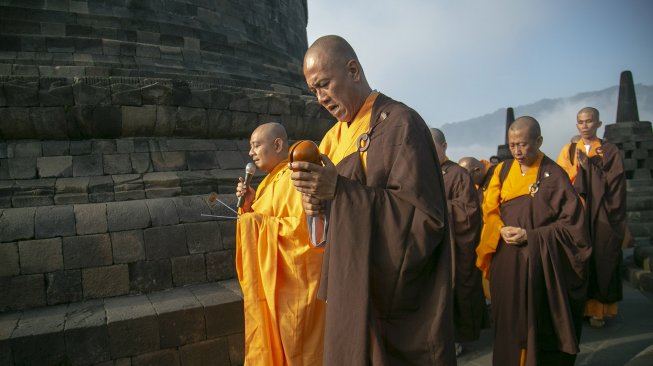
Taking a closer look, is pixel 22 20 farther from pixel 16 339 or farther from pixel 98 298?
pixel 16 339

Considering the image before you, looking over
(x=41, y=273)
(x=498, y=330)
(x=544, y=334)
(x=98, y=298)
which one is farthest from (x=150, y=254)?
(x=544, y=334)

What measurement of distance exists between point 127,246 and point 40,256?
737 millimetres

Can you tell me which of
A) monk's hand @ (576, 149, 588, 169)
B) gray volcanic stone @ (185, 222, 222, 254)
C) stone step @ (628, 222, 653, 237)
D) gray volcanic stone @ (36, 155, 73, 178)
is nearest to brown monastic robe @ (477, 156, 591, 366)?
monk's hand @ (576, 149, 588, 169)

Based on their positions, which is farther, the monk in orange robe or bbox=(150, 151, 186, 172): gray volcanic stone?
bbox=(150, 151, 186, 172): gray volcanic stone

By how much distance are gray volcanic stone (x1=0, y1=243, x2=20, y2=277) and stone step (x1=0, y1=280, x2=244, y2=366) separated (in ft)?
1.21

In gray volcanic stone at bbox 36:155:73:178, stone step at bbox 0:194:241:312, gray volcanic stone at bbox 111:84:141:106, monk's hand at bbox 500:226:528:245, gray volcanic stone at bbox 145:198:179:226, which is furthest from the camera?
gray volcanic stone at bbox 111:84:141:106

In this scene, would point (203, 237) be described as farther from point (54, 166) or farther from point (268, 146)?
point (54, 166)

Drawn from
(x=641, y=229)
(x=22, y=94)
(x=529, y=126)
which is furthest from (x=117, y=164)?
(x=641, y=229)

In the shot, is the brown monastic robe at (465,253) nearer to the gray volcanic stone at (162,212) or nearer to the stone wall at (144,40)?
the gray volcanic stone at (162,212)

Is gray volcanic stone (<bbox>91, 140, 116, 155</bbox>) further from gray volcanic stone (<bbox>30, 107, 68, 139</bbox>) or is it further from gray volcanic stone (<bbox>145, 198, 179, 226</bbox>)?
gray volcanic stone (<bbox>145, 198, 179, 226</bbox>)

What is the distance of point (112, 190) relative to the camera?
444 centimetres

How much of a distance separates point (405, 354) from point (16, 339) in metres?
2.96

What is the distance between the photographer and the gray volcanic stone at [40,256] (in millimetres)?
3498

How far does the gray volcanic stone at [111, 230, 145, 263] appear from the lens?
3.79m
